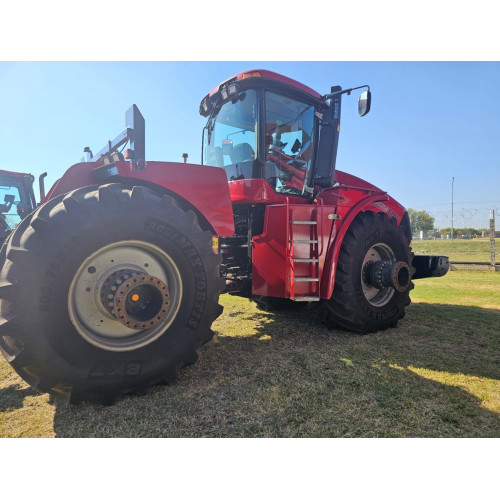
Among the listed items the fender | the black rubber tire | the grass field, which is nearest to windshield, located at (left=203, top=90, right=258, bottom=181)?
the fender

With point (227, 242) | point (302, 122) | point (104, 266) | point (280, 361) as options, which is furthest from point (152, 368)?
point (302, 122)

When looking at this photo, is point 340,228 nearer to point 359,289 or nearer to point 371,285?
point 359,289

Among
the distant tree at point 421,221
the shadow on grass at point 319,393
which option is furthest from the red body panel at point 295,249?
the distant tree at point 421,221

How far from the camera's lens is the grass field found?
2123 millimetres

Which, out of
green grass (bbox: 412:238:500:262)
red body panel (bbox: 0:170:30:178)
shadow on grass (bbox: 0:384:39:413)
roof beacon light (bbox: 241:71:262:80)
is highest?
roof beacon light (bbox: 241:71:262:80)

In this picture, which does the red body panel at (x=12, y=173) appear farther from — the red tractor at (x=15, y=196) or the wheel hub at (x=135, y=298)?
the wheel hub at (x=135, y=298)

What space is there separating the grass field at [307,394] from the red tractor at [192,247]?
0.79ft

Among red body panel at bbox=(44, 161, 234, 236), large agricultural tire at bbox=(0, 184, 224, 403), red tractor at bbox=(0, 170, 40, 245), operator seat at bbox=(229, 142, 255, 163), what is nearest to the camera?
large agricultural tire at bbox=(0, 184, 224, 403)

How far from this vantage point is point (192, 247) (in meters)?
2.66

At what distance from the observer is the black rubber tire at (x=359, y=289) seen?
4.00m

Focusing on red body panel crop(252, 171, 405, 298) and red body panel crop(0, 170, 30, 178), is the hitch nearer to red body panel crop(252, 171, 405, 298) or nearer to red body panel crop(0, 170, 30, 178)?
red body panel crop(252, 171, 405, 298)

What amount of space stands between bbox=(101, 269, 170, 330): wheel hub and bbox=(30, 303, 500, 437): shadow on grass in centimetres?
59

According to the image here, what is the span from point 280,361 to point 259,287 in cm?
94

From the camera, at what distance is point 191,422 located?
7.13 feet
